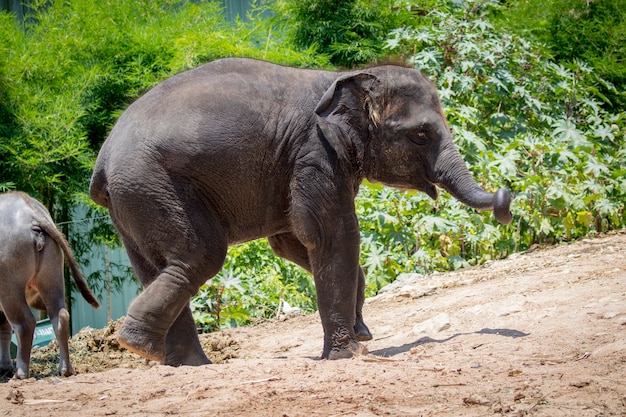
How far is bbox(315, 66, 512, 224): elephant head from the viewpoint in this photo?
6410mm

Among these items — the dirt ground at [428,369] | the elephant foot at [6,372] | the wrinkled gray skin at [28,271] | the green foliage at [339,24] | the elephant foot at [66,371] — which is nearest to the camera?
the dirt ground at [428,369]

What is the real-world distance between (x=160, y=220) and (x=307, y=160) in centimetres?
103

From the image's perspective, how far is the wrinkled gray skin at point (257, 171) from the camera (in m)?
6.05

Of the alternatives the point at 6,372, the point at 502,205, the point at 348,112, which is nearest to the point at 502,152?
the point at 348,112

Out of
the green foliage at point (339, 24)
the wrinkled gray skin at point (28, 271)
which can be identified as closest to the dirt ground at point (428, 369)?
the wrinkled gray skin at point (28, 271)

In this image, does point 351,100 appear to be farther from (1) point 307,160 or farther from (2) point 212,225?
(2) point 212,225

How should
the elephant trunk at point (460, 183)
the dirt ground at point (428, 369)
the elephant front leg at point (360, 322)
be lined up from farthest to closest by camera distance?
1. the elephant front leg at point (360, 322)
2. the elephant trunk at point (460, 183)
3. the dirt ground at point (428, 369)

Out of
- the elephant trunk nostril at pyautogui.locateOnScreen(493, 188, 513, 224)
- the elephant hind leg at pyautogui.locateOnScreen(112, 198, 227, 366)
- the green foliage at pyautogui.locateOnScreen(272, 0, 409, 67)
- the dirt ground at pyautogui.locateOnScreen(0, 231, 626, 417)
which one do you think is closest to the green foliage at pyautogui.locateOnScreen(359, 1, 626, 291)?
the green foliage at pyautogui.locateOnScreen(272, 0, 409, 67)

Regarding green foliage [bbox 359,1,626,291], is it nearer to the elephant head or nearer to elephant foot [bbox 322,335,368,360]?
the elephant head

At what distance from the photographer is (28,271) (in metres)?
8.04

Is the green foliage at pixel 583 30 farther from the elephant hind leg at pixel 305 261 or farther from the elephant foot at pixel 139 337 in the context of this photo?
the elephant foot at pixel 139 337

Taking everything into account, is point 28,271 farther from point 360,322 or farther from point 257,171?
point 360,322

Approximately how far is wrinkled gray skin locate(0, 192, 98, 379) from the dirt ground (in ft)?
1.55

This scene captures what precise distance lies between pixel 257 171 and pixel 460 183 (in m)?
1.35
